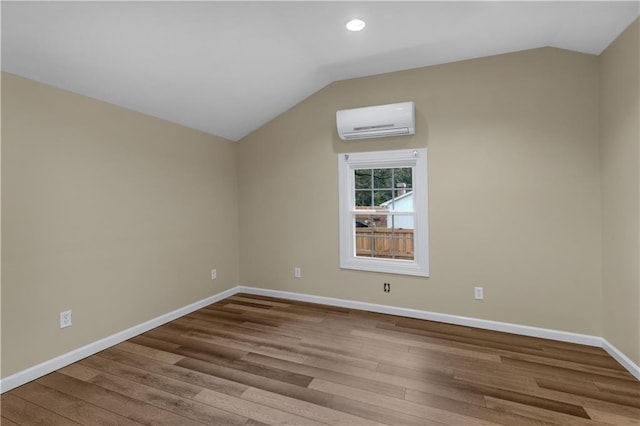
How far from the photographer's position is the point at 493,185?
293 cm

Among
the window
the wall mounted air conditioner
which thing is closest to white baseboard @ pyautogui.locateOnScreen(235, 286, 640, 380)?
the window

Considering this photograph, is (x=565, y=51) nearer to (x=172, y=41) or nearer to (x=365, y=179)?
(x=365, y=179)

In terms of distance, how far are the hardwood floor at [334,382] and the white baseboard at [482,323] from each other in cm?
8

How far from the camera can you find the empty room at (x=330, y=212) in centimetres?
200

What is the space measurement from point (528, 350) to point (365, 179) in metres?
2.25

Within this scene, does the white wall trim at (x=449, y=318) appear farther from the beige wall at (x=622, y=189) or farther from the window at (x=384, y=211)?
the window at (x=384, y=211)

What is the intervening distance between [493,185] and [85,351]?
387 centimetres

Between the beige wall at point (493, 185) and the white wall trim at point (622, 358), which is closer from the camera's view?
the white wall trim at point (622, 358)

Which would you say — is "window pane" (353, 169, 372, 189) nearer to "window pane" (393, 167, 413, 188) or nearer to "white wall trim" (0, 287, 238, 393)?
"window pane" (393, 167, 413, 188)

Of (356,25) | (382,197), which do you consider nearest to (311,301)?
(382,197)

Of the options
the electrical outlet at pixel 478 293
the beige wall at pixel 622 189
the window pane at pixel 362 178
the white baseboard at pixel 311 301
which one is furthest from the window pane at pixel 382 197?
the beige wall at pixel 622 189

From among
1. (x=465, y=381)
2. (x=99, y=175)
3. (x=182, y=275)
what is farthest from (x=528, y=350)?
(x=99, y=175)

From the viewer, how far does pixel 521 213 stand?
2.84m

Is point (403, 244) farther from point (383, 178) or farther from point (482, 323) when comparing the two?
point (482, 323)
